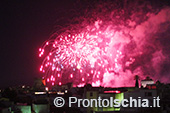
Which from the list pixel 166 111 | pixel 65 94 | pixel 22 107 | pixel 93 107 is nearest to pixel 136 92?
pixel 166 111

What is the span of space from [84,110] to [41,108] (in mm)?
6452

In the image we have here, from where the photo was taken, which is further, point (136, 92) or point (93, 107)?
point (93, 107)

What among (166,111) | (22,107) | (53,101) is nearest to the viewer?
(166,111)

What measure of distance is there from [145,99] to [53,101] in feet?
66.3

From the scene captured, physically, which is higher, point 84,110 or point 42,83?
point 42,83

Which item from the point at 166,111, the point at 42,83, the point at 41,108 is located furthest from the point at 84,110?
the point at 42,83

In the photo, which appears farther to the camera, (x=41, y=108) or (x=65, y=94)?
(x=65, y=94)

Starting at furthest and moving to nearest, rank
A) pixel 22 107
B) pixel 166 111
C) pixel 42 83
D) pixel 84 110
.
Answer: pixel 42 83
pixel 84 110
pixel 22 107
pixel 166 111

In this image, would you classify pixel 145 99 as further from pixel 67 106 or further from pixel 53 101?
pixel 53 101

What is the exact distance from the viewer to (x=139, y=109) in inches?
1512

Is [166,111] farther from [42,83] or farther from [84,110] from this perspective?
[42,83]

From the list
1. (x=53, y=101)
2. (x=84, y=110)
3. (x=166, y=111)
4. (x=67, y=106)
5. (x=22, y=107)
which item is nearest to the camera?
(x=166, y=111)

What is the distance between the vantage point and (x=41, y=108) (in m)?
43.7

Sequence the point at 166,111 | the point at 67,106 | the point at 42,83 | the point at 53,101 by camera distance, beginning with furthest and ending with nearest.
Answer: the point at 42,83, the point at 53,101, the point at 67,106, the point at 166,111
